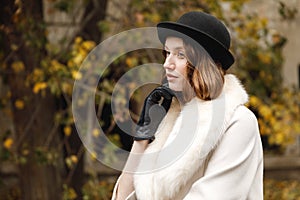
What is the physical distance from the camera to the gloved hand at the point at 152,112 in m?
2.94

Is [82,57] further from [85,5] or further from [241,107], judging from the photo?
[241,107]

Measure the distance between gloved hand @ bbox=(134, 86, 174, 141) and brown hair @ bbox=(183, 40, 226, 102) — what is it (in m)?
0.12

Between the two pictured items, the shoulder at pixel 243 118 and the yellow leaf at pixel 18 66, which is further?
the yellow leaf at pixel 18 66

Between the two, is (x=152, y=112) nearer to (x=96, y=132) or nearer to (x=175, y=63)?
(x=175, y=63)

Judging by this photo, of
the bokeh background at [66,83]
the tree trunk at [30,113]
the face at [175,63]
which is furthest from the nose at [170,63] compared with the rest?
the tree trunk at [30,113]

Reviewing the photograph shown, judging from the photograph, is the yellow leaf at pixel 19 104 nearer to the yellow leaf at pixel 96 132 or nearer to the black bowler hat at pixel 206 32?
the yellow leaf at pixel 96 132

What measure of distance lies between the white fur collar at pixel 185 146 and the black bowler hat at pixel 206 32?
0.39ft

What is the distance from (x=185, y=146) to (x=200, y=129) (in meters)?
0.09

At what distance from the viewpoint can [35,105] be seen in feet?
23.3

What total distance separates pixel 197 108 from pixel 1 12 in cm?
427

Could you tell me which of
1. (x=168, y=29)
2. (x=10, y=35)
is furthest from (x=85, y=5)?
(x=168, y=29)

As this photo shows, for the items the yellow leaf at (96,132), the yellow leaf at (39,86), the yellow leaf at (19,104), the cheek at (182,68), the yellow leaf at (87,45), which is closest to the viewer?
the cheek at (182,68)

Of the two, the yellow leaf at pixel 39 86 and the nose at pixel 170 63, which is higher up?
the nose at pixel 170 63

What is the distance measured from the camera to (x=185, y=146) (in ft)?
9.41
